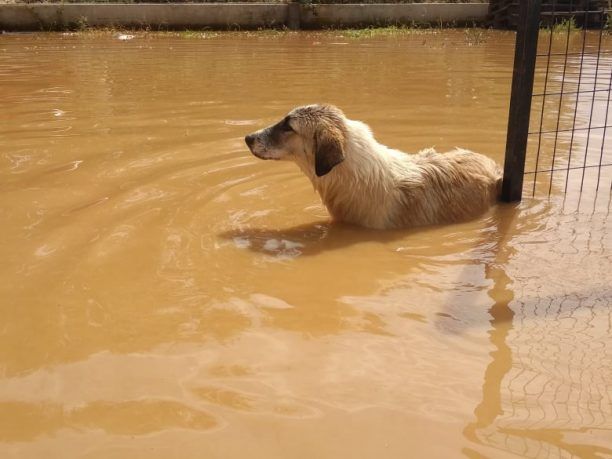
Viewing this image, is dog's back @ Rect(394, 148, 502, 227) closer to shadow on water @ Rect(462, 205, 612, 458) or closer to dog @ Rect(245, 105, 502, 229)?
dog @ Rect(245, 105, 502, 229)

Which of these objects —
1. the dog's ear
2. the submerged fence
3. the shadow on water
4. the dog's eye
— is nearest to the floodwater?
the shadow on water

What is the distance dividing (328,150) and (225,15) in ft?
50.0

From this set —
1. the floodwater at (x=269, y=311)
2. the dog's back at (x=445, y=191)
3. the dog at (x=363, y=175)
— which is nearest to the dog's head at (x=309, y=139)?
the dog at (x=363, y=175)

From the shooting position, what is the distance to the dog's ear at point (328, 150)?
17.6 feet

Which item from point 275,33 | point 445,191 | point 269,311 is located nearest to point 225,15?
point 275,33

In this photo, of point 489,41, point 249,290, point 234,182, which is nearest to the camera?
point 249,290

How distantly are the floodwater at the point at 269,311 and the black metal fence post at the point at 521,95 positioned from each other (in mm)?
278

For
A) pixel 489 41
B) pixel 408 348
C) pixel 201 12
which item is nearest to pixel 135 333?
pixel 408 348

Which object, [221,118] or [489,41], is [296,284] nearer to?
[221,118]

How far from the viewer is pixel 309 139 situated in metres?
5.59

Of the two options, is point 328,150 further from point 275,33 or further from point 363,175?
point 275,33

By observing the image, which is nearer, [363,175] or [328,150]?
[328,150]

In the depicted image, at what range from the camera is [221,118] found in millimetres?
8891

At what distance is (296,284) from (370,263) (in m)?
0.66
